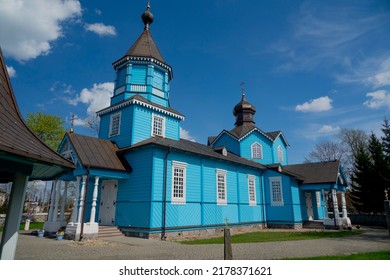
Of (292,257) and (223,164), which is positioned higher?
(223,164)

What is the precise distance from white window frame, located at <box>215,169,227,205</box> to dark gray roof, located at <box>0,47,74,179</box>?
44.6 feet

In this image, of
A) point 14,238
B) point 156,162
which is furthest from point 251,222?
point 14,238

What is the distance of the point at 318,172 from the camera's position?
23.1 m

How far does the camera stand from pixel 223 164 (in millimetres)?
18562

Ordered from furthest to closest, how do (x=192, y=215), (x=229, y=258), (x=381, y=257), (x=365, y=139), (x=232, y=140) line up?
(x=365, y=139), (x=232, y=140), (x=192, y=215), (x=381, y=257), (x=229, y=258)

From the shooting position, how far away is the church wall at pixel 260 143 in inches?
958

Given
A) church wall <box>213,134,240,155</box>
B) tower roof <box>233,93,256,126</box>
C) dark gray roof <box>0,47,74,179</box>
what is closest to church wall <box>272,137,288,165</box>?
tower roof <box>233,93,256,126</box>

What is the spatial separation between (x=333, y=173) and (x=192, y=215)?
44.5 ft

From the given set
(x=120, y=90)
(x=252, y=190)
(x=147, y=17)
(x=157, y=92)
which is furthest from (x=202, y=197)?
(x=147, y=17)

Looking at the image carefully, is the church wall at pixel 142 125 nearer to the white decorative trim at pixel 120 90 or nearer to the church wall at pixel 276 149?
the white decorative trim at pixel 120 90

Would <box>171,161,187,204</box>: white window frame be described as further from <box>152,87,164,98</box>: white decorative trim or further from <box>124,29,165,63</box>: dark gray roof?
<box>124,29,165,63</box>: dark gray roof

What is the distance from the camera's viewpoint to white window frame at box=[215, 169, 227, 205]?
58.1ft

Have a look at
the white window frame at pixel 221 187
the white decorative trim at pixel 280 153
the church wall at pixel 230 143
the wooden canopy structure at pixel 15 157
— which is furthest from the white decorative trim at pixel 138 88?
the white decorative trim at pixel 280 153
